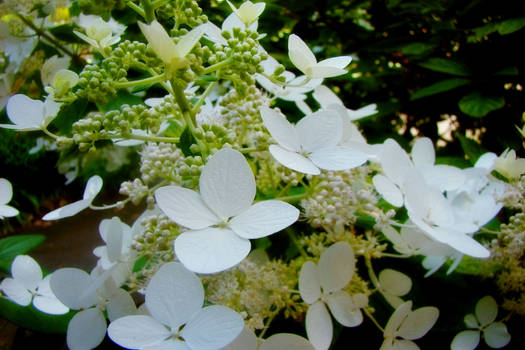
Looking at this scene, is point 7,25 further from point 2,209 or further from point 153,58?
point 153,58

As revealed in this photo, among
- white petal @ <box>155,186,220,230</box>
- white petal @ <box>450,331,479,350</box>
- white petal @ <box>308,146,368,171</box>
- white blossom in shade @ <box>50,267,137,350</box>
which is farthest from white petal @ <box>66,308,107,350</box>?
white petal @ <box>450,331,479,350</box>

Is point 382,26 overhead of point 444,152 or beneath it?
overhead

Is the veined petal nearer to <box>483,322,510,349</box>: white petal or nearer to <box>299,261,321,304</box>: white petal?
<box>299,261,321,304</box>: white petal

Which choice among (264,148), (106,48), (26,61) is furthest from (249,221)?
(26,61)

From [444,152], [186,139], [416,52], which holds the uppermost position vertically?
[186,139]

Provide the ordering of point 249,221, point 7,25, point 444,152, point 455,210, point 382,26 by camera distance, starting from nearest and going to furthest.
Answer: point 249,221, point 455,210, point 7,25, point 444,152, point 382,26

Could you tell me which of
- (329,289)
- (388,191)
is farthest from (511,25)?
(329,289)

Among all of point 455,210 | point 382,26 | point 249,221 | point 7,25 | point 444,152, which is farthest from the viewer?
point 382,26

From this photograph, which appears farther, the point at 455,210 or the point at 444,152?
the point at 444,152
